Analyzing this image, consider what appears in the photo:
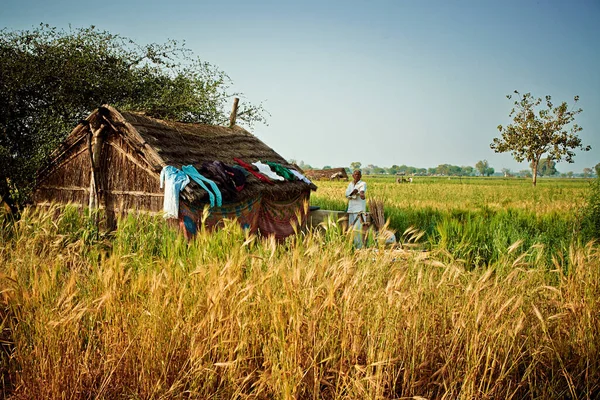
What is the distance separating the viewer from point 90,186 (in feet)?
31.1

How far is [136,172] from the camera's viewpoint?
8992 millimetres

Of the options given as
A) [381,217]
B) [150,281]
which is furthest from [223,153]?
[150,281]

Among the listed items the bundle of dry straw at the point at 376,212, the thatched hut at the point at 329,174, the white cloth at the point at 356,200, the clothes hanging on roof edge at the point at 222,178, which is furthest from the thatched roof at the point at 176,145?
the thatched hut at the point at 329,174

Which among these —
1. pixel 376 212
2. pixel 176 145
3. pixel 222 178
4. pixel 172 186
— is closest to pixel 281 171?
pixel 376 212

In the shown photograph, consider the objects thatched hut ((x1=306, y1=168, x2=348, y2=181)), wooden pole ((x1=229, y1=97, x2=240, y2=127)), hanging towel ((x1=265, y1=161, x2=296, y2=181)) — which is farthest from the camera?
thatched hut ((x1=306, y1=168, x2=348, y2=181))

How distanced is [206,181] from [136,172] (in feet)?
5.14

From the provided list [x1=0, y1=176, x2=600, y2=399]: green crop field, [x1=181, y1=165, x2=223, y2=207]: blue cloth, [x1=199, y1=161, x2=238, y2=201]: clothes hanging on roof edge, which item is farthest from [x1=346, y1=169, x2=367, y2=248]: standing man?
[x1=0, y1=176, x2=600, y2=399]: green crop field

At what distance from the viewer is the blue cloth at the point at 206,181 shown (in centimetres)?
838

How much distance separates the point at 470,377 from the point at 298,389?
0.94 metres

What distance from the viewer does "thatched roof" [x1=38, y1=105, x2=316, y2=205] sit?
8617mm

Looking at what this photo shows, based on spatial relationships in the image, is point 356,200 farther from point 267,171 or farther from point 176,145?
point 176,145

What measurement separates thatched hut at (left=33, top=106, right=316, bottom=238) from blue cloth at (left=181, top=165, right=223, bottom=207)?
0.10 meters

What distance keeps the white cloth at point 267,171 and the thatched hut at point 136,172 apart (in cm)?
21

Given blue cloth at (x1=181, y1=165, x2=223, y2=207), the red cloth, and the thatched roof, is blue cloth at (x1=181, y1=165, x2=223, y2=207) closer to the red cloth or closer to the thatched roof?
the thatched roof
